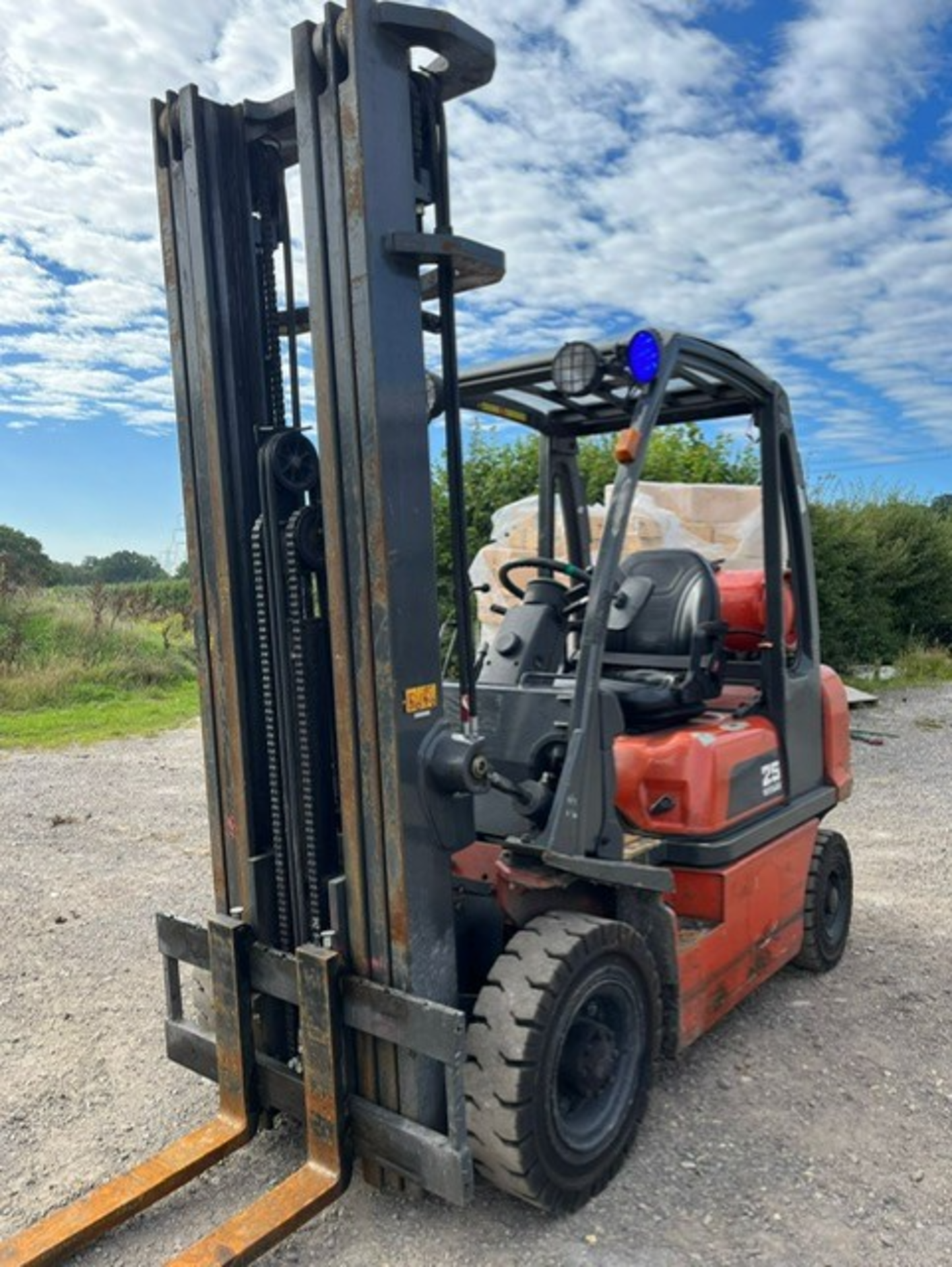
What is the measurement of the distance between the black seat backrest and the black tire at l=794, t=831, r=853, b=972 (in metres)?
1.36

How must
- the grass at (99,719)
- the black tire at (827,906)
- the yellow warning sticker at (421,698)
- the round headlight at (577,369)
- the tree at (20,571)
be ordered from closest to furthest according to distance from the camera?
the yellow warning sticker at (421,698) < the round headlight at (577,369) < the black tire at (827,906) < the grass at (99,719) < the tree at (20,571)

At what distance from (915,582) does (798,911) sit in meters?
14.6

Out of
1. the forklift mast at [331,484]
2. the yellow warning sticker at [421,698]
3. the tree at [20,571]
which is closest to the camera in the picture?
the forklift mast at [331,484]

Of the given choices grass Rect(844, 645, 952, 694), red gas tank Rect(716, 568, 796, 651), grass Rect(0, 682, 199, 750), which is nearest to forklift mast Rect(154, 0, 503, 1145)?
red gas tank Rect(716, 568, 796, 651)

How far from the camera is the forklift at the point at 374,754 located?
278 centimetres

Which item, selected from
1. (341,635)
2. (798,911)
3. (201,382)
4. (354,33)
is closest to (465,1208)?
(341,635)

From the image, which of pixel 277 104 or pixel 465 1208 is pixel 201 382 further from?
pixel 465 1208

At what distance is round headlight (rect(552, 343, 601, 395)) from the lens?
128 inches

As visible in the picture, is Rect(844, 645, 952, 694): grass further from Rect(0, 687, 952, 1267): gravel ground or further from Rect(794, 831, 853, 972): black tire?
Rect(794, 831, 853, 972): black tire

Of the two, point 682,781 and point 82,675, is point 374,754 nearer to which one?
point 682,781

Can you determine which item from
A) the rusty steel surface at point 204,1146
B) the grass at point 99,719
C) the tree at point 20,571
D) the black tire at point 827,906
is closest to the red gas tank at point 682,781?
the black tire at point 827,906

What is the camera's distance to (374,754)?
9.48 ft

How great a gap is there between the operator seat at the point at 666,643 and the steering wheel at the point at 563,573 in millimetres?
158

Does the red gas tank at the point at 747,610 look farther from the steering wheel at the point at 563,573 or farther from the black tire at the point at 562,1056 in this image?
the black tire at the point at 562,1056
